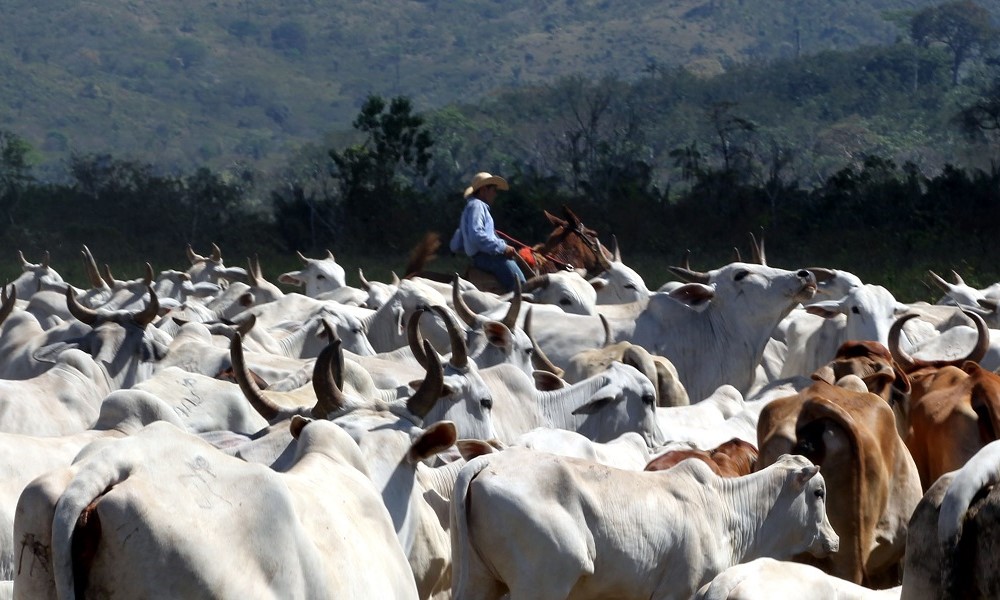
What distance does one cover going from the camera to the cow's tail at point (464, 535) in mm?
5715

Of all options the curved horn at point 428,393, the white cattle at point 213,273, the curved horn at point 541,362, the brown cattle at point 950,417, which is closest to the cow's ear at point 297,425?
the curved horn at point 428,393

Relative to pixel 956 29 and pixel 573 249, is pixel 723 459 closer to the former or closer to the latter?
pixel 573 249

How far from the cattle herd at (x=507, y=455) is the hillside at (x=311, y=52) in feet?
309

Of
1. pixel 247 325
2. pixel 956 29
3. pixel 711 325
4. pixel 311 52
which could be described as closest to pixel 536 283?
pixel 711 325

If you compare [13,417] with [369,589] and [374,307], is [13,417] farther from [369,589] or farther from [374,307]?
[374,307]

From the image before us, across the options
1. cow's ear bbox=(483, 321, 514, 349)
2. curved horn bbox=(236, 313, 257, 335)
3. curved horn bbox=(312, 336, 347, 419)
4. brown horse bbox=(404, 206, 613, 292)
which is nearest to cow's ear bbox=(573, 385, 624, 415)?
cow's ear bbox=(483, 321, 514, 349)

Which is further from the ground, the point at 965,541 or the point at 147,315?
the point at 965,541

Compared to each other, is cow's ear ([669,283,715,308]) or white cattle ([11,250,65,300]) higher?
cow's ear ([669,283,715,308])

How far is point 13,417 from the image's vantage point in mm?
7777

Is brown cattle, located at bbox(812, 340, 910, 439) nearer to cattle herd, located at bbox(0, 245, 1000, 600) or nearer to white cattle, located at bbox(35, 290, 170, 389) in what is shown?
cattle herd, located at bbox(0, 245, 1000, 600)

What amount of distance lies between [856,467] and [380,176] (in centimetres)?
2364

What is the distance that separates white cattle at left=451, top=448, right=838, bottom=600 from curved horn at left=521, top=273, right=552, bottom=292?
6.37m

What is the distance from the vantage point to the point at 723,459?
23.6 ft

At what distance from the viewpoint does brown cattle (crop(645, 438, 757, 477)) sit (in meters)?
6.97
